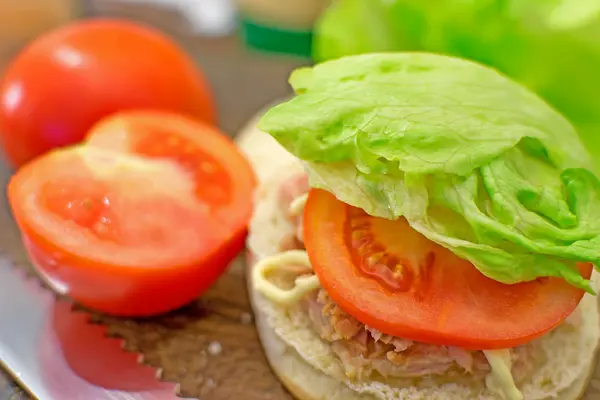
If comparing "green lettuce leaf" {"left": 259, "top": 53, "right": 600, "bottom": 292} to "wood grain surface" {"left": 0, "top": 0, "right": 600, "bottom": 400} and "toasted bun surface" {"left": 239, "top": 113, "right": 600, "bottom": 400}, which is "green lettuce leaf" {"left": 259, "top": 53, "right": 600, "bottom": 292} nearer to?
"toasted bun surface" {"left": 239, "top": 113, "right": 600, "bottom": 400}

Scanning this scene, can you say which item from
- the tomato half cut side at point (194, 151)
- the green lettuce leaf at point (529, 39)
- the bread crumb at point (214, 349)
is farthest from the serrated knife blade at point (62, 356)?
the green lettuce leaf at point (529, 39)

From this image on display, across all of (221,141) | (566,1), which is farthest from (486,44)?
(221,141)

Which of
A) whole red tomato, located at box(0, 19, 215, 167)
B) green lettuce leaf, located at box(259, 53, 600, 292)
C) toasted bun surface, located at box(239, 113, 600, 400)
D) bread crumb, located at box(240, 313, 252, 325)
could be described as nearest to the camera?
green lettuce leaf, located at box(259, 53, 600, 292)

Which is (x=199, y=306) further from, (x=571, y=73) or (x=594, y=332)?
(x=571, y=73)

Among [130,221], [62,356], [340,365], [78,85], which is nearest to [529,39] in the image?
[340,365]

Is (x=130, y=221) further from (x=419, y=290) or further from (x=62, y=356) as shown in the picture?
(x=419, y=290)

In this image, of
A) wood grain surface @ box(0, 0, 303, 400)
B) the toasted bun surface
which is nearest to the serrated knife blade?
wood grain surface @ box(0, 0, 303, 400)
